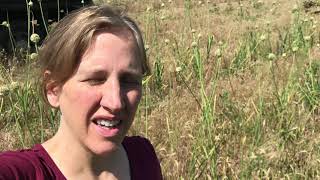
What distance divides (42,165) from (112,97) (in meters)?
0.25

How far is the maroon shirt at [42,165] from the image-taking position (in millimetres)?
1280

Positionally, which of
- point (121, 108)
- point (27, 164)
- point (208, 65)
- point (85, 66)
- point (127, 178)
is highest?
point (85, 66)

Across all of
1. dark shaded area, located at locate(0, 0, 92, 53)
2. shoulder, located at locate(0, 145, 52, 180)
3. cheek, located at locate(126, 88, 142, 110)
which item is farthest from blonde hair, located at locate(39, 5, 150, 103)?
dark shaded area, located at locate(0, 0, 92, 53)

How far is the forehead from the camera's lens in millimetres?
1359

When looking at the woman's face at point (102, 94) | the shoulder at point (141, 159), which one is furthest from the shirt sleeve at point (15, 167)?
the shoulder at point (141, 159)

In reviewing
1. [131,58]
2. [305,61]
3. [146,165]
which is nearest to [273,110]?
[305,61]

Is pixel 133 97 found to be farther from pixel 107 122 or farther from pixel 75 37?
pixel 75 37

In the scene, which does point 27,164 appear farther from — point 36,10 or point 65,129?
point 36,10

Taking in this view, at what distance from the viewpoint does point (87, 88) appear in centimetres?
136

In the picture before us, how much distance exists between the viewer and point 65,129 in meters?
1.44

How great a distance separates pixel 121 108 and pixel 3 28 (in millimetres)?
5169

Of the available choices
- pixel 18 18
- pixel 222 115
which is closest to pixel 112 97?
pixel 222 115

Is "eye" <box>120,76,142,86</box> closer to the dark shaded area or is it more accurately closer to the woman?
the woman

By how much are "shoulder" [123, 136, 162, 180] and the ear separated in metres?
0.31
